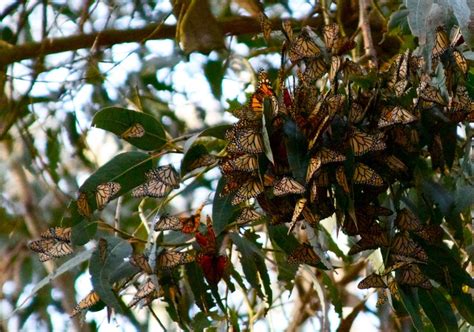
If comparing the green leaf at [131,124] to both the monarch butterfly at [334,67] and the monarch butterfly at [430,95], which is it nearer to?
the monarch butterfly at [334,67]

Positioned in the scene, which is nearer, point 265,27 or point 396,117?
point 396,117

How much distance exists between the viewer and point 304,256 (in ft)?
4.89

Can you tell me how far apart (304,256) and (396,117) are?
270 millimetres

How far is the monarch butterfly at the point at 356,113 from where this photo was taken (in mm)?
1373

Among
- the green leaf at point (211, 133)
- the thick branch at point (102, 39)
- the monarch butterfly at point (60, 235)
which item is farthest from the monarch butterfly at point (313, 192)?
the thick branch at point (102, 39)

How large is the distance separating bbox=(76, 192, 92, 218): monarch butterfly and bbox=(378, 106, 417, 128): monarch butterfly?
45cm

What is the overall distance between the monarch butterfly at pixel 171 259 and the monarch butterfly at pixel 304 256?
16 centimetres

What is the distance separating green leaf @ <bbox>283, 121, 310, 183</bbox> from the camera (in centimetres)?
131

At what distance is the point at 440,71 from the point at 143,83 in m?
1.39

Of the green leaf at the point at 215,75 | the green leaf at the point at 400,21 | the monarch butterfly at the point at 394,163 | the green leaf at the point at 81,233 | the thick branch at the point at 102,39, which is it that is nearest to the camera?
the monarch butterfly at the point at 394,163

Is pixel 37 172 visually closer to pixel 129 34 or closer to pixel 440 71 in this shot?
pixel 129 34

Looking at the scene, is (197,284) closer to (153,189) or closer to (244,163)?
(153,189)

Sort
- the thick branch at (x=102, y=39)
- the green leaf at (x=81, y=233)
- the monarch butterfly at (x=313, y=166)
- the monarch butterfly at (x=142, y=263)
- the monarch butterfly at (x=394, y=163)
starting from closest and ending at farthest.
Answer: the monarch butterfly at (x=313, y=166) < the monarch butterfly at (x=394, y=163) < the monarch butterfly at (x=142, y=263) < the green leaf at (x=81, y=233) < the thick branch at (x=102, y=39)

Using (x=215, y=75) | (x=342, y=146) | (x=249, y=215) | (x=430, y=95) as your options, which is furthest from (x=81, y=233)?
(x=215, y=75)
